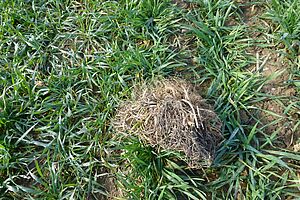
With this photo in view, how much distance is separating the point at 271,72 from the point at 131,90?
0.80 m

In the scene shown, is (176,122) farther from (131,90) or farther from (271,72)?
(271,72)

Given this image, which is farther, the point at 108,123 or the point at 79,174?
the point at 108,123

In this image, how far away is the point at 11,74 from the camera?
247 centimetres

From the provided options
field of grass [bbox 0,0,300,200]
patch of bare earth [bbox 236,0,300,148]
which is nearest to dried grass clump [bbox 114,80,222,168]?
field of grass [bbox 0,0,300,200]

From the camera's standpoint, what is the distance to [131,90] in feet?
7.74

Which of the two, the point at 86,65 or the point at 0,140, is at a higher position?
the point at 86,65

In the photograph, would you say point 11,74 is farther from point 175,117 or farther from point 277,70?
point 277,70

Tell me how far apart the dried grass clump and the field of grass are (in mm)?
76

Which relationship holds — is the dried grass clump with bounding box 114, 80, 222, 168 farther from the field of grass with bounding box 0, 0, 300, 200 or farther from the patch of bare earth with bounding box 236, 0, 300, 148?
the patch of bare earth with bounding box 236, 0, 300, 148

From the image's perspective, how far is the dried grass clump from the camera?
2.00 metres

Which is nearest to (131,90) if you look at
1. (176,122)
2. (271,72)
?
(176,122)

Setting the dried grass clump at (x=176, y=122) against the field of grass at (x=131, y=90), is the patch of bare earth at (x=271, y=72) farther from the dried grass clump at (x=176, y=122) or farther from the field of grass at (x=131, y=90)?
the dried grass clump at (x=176, y=122)

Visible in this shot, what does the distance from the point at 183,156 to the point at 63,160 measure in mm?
633

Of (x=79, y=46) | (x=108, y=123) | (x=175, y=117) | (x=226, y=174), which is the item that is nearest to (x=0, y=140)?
(x=108, y=123)
